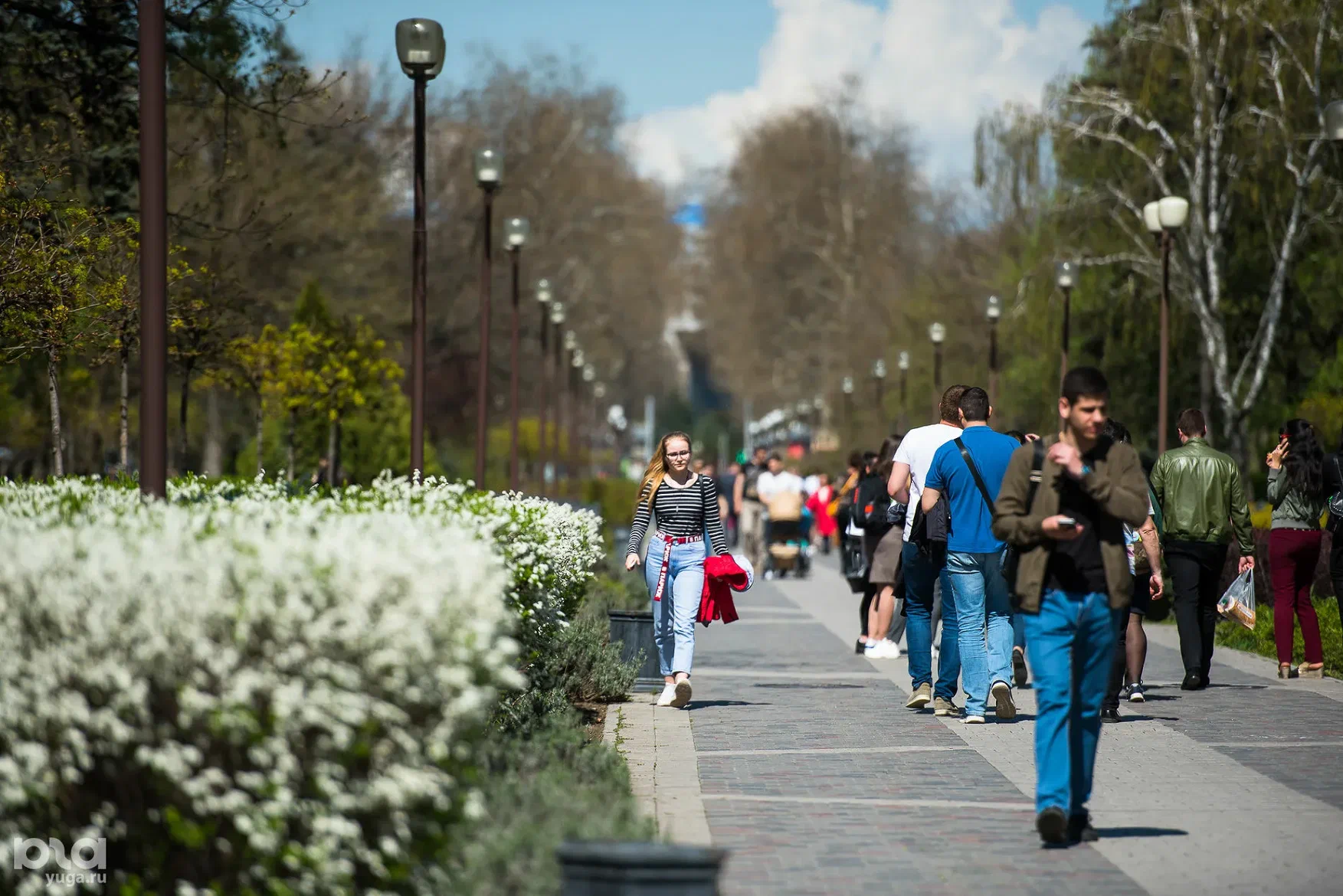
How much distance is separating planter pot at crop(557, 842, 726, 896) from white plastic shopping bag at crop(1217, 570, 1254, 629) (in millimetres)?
9029

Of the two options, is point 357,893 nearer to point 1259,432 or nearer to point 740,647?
point 740,647

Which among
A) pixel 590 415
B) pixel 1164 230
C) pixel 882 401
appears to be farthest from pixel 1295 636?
pixel 590 415

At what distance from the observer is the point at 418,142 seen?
15188 mm

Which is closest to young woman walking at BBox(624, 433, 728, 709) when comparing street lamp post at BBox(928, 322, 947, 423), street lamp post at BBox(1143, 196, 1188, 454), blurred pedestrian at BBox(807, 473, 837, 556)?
street lamp post at BBox(1143, 196, 1188, 454)

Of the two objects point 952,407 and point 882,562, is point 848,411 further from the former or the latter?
point 952,407

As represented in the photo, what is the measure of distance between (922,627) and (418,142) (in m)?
5.73

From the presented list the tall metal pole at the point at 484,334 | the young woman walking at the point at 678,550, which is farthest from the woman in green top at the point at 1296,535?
the tall metal pole at the point at 484,334

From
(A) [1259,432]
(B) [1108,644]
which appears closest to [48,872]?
(B) [1108,644]

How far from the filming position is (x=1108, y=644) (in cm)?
752

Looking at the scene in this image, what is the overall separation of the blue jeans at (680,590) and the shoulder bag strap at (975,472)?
78.0 inches

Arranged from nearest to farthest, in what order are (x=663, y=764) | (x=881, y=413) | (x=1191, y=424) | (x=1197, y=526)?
(x=663, y=764) < (x=1191, y=424) < (x=1197, y=526) < (x=881, y=413)

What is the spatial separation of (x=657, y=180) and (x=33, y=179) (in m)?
65.6

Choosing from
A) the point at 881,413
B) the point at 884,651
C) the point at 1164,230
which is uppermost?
the point at 1164,230

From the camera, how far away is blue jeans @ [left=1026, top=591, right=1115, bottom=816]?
24.2 feet
